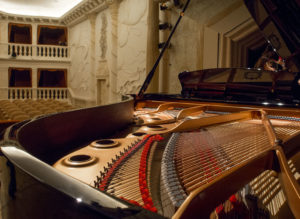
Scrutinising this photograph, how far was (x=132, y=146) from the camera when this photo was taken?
1.32 m

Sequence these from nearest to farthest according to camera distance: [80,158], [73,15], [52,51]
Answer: [80,158]
[73,15]
[52,51]

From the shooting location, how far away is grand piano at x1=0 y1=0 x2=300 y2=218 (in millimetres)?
494

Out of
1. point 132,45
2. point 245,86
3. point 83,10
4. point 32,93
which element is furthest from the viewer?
point 32,93

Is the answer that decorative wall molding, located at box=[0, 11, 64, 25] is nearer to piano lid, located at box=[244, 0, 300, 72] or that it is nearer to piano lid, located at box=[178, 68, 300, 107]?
piano lid, located at box=[178, 68, 300, 107]

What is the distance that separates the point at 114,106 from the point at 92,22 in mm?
8500

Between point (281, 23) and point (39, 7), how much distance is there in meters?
11.3

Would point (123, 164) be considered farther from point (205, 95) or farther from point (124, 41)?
point (124, 41)

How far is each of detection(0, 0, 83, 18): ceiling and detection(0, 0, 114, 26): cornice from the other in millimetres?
288

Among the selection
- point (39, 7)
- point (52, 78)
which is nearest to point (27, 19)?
point (39, 7)

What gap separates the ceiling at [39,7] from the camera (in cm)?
1006

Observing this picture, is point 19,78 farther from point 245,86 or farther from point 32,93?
point 245,86

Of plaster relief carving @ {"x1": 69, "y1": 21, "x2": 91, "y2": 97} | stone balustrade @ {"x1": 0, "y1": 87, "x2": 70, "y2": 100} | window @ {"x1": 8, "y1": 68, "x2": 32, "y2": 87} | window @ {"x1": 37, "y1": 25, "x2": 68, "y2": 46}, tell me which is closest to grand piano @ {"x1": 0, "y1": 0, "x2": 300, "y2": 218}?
plaster relief carving @ {"x1": 69, "y1": 21, "x2": 91, "y2": 97}

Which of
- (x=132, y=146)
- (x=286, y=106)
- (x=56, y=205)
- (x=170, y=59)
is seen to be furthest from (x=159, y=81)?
(x=56, y=205)

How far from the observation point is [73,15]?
10.4 metres
